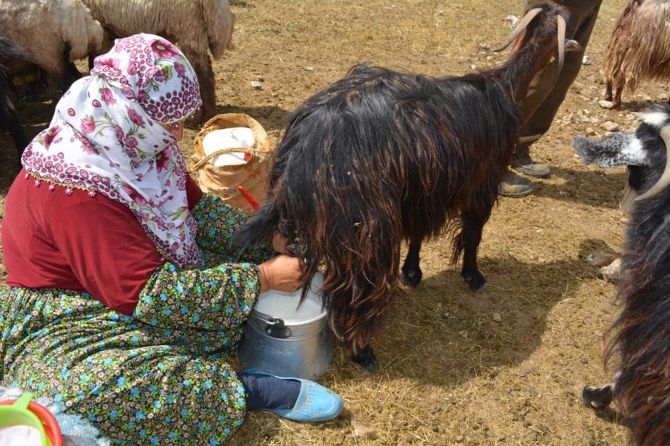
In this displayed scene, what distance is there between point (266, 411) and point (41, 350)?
37.5 inches

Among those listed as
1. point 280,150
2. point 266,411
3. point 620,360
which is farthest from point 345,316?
point 620,360

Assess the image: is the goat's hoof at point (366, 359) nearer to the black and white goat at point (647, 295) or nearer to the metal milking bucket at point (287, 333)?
the metal milking bucket at point (287, 333)

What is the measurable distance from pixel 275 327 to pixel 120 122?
1.03 meters

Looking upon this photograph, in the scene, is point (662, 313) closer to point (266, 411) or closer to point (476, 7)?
point (266, 411)

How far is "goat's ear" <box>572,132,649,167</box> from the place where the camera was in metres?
2.29

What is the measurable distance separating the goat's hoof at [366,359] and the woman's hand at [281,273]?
1.92 ft

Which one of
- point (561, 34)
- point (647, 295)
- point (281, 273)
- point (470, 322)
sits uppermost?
point (561, 34)

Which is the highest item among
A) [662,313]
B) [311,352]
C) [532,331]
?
[662,313]

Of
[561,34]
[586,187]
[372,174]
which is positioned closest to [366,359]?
[372,174]

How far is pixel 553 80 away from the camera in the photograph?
3520mm

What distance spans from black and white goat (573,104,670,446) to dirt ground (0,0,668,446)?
0.26 meters

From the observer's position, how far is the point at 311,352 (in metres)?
2.56

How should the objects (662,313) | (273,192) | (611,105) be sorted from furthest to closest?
(611,105)
(273,192)
(662,313)

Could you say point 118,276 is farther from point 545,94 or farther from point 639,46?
point 639,46
